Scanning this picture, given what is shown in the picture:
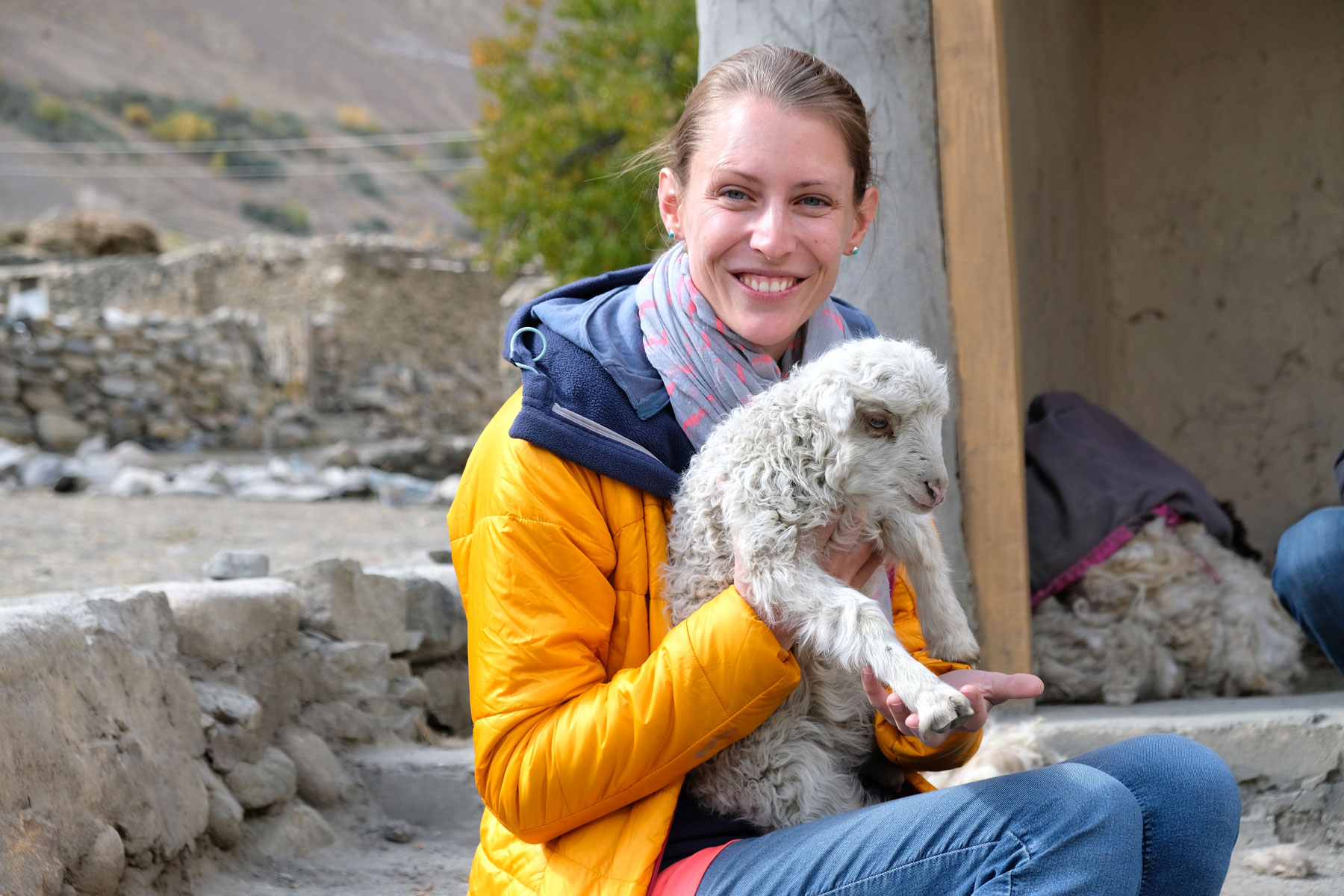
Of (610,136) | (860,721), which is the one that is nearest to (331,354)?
(610,136)

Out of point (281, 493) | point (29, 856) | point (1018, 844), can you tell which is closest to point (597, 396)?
point (1018, 844)

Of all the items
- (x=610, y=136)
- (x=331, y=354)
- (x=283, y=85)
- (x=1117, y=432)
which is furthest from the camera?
(x=283, y=85)

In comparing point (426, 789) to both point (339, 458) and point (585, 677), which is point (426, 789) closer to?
point (585, 677)

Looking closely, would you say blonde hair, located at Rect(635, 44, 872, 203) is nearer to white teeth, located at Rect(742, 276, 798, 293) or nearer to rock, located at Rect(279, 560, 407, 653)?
white teeth, located at Rect(742, 276, 798, 293)

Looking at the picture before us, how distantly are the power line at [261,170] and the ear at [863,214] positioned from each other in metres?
29.5

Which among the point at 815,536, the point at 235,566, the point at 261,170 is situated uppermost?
the point at 261,170

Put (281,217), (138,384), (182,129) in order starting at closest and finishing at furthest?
(138,384) < (281,217) < (182,129)

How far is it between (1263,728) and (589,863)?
2077 mm

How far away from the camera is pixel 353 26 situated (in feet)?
251

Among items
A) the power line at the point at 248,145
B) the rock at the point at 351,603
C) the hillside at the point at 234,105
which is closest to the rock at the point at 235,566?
the rock at the point at 351,603

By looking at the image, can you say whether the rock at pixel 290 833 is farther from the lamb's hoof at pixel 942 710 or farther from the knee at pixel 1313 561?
the knee at pixel 1313 561

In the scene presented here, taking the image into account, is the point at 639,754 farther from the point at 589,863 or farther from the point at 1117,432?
the point at 1117,432

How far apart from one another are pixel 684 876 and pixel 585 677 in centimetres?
32

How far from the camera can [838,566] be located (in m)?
1.71
